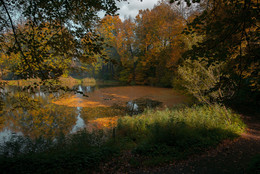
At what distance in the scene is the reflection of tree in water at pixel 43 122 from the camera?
852 cm

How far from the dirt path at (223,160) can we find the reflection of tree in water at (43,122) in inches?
226

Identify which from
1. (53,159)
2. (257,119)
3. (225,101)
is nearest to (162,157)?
(225,101)

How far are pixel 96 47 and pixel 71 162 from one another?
10.6 ft

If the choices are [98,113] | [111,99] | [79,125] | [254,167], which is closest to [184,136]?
[254,167]

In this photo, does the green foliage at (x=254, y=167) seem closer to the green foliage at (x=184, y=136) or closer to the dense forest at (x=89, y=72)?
the dense forest at (x=89, y=72)

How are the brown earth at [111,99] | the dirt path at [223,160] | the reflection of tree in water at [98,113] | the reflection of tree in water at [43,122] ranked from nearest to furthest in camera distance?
the dirt path at [223,160]
the reflection of tree in water at [43,122]
the reflection of tree in water at [98,113]
the brown earth at [111,99]

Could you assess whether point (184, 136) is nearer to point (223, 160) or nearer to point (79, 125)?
point (223, 160)

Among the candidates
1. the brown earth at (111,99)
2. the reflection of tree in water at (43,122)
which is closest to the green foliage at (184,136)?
the reflection of tree in water at (43,122)

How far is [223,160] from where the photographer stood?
185 inches

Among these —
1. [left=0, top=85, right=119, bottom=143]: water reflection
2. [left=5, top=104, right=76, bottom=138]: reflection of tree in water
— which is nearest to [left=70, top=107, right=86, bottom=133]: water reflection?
[left=0, top=85, right=119, bottom=143]: water reflection

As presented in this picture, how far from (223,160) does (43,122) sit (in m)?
9.93

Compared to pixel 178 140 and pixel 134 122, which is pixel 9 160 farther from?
pixel 134 122

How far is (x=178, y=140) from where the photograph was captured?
5531mm

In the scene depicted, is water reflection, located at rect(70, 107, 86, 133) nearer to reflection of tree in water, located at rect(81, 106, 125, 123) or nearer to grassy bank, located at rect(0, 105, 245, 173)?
reflection of tree in water, located at rect(81, 106, 125, 123)
